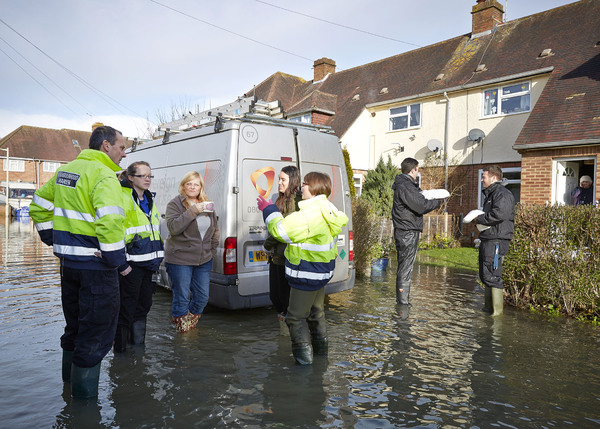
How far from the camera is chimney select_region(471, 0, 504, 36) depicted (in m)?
19.2

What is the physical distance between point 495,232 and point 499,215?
0.89 ft

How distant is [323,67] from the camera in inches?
1082

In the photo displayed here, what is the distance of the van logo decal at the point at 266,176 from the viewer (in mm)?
5531

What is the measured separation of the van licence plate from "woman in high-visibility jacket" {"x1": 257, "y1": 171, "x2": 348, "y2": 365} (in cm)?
143

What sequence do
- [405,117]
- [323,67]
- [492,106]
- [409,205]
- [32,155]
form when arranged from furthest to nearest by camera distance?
[32,155]
[323,67]
[405,117]
[492,106]
[409,205]

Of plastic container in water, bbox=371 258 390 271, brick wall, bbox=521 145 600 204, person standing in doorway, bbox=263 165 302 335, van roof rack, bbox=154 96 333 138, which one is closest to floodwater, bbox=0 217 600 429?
person standing in doorway, bbox=263 165 302 335

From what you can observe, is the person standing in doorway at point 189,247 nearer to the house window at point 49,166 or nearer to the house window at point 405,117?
the house window at point 405,117

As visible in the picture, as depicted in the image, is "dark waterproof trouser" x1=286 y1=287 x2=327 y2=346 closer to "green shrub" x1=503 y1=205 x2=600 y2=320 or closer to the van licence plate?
the van licence plate

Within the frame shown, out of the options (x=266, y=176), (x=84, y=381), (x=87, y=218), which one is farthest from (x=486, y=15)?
(x=84, y=381)

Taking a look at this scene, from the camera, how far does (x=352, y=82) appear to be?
79.6 feet

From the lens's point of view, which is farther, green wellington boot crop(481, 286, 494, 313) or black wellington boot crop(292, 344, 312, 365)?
green wellington boot crop(481, 286, 494, 313)

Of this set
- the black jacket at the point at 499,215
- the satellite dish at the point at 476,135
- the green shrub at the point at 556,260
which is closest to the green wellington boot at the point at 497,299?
the green shrub at the point at 556,260

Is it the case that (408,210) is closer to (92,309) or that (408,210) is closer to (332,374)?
(332,374)

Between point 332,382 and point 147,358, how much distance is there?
1.87 meters
